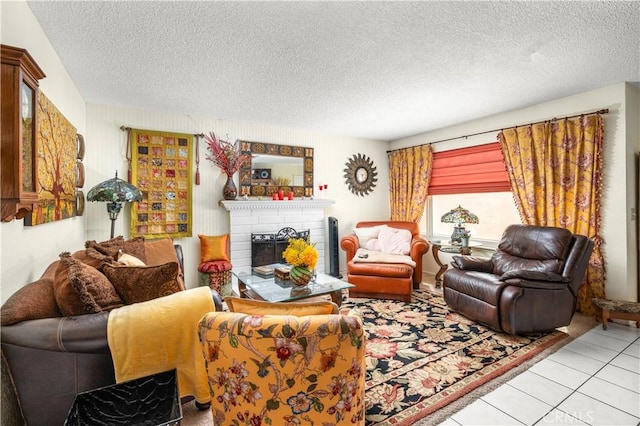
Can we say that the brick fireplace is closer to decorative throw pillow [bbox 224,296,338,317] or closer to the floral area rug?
the floral area rug

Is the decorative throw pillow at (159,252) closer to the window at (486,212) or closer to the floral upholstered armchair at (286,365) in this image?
the floral upholstered armchair at (286,365)

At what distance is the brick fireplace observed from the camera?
419cm

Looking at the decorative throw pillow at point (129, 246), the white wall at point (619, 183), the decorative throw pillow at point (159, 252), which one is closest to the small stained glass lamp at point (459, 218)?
the white wall at point (619, 183)

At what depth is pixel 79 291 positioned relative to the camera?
1.37 meters

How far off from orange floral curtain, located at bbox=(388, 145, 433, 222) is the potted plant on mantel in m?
2.83

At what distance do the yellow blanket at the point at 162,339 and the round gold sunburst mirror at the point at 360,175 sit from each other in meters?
4.00

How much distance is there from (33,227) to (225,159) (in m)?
2.43

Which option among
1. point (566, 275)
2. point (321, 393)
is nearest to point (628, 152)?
point (566, 275)

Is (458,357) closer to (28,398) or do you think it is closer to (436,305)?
(436,305)

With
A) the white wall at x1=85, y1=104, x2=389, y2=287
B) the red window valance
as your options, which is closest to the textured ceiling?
the white wall at x1=85, y1=104, x2=389, y2=287

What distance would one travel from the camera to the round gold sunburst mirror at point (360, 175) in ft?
17.3

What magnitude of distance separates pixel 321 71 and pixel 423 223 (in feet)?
11.0

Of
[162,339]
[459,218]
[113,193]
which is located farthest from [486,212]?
[113,193]

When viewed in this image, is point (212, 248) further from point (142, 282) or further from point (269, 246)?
point (142, 282)
